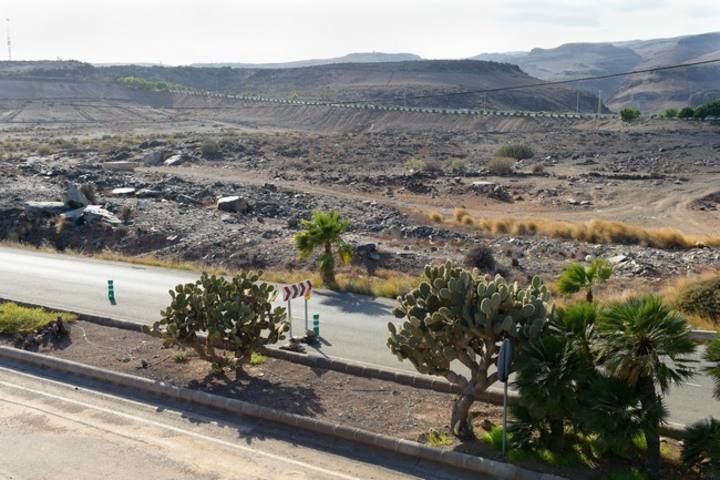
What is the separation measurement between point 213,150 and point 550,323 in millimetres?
55221

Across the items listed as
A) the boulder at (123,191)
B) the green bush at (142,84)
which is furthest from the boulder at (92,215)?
the green bush at (142,84)

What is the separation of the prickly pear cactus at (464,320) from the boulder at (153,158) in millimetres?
50358

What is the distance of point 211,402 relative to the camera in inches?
506

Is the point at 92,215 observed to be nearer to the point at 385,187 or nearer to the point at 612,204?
the point at 385,187

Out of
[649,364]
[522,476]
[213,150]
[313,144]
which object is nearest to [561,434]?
[522,476]

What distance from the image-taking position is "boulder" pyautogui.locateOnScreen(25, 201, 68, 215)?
111ft

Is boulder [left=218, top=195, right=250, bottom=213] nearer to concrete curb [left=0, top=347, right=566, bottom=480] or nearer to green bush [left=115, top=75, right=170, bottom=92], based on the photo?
concrete curb [left=0, top=347, right=566, bottom=480]

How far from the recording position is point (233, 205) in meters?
36.6

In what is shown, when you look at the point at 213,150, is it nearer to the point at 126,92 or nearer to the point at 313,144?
the point at 313,144

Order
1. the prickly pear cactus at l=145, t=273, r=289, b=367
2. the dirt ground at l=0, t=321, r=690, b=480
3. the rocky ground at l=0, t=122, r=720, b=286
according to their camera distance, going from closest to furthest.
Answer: the dirt ground at l=0, t=321, r=690, b=480 → the prickly pear cactus at l=145, t=273, r=289, b=367 → the rocky ground at l=0, t=122, r=720, b=286

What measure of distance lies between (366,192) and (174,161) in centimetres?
1865

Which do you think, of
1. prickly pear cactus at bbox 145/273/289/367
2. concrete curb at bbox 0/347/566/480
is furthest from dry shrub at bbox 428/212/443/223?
concrete curb at bbox 0/347/566/480

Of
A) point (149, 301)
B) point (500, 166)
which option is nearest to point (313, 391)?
point (149, 301)

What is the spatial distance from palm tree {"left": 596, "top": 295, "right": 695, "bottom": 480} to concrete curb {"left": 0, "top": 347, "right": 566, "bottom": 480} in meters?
1.40
